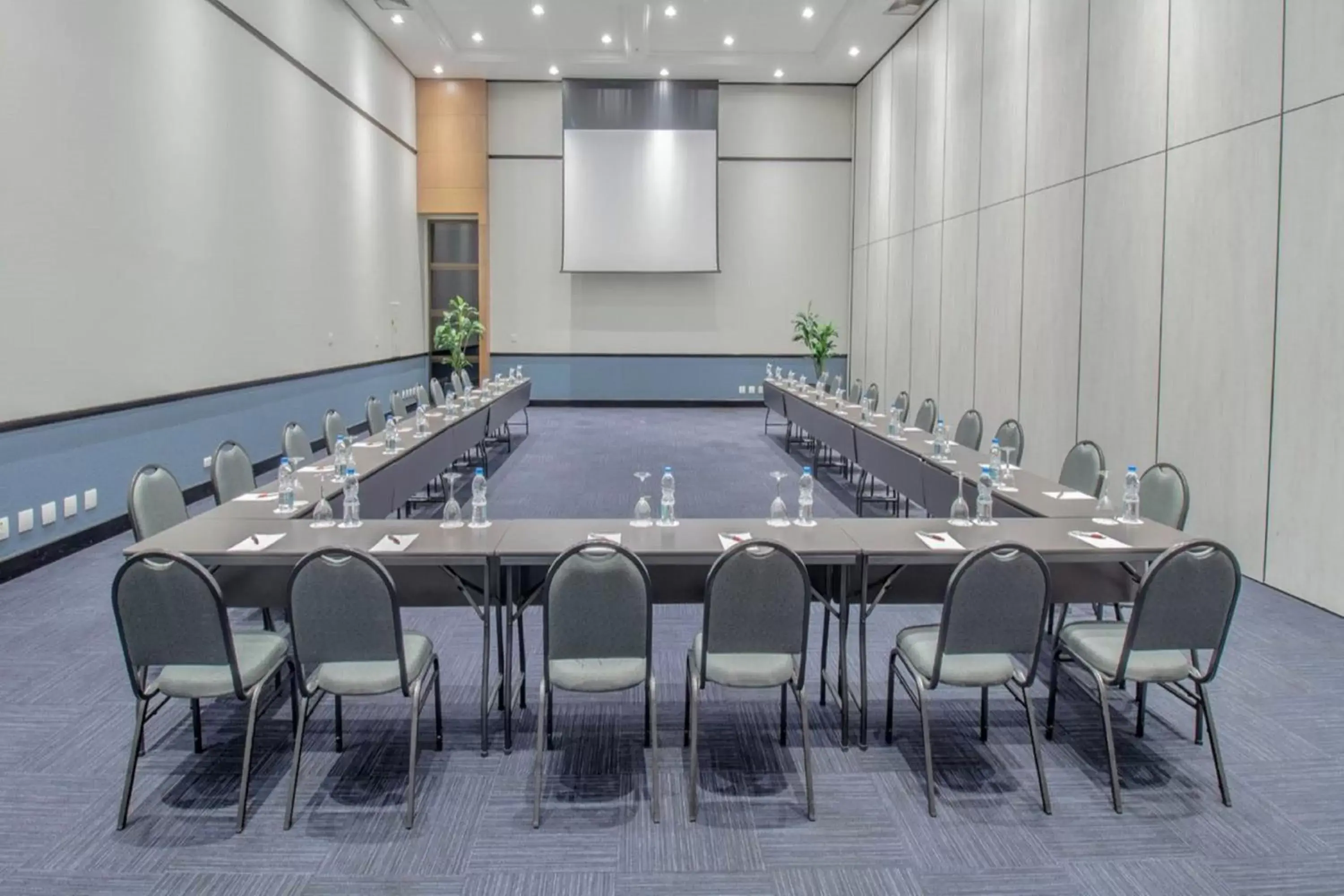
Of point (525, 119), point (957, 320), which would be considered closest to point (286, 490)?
point (957, 320)

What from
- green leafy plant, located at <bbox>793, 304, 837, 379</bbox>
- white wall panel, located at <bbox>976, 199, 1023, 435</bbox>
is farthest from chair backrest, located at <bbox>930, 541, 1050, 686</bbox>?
green leafy plant, located at <bbox>793, 304, 837, 379</bbox>

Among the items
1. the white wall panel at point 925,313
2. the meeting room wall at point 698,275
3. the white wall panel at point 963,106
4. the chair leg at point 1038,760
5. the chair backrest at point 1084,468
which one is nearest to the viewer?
the chair leg at point 1038,760

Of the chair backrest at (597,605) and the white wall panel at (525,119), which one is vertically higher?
the white wall panel at (525,119)

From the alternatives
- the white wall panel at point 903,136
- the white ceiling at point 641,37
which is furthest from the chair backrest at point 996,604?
the white ceiling at point 641,37

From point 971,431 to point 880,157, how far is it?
24.5 feet

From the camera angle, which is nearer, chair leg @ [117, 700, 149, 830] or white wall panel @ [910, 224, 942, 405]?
chair leg @ [117, 700, 149, 830]

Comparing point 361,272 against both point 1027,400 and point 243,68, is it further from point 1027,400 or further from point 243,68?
point 1027,400

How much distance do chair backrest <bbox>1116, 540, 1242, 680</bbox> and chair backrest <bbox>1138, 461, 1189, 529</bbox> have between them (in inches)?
50.0

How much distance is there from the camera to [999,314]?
8.93 meters

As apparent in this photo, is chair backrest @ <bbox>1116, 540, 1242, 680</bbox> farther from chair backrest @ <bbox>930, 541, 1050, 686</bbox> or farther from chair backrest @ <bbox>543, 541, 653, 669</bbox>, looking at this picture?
chair backrest @ <bbox>543, 541, 653, 669</bbox>

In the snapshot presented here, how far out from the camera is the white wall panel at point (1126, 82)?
20.4 ft

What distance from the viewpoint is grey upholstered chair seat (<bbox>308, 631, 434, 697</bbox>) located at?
2.88 metres

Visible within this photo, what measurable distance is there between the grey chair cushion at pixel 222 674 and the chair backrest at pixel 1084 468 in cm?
391

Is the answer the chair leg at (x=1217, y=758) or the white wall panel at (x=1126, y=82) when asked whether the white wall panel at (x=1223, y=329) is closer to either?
the white wall panel at (x=1126, y=82)
